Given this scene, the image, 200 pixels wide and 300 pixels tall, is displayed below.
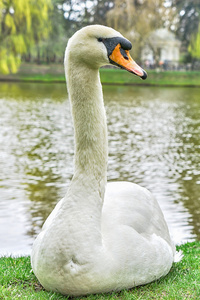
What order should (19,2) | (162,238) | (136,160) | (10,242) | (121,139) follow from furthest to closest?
(19,2) < (121,139) < (136,160) < (10,242) < (162,238)

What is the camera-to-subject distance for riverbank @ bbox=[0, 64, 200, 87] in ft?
130

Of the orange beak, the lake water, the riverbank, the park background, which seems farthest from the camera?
the riverbank

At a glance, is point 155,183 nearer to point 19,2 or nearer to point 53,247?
point 53,247

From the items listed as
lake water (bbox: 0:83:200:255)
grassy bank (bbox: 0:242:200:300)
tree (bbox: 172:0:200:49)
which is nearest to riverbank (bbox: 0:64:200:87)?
tree (bbox: 172:0:200:49)

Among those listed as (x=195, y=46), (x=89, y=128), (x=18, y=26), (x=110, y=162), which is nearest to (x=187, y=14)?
(x=195, y=46)

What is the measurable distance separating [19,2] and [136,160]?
12794 mm

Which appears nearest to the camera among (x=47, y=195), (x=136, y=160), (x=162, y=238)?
(x=162, y=238)

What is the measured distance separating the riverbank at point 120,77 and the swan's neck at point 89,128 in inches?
1390

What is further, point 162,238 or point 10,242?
point 10,242

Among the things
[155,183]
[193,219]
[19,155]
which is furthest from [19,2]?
[193,219]

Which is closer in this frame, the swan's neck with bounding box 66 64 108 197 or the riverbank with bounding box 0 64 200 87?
the swan's neck with bounding box 66 64 108 197

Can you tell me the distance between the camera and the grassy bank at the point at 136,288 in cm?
297

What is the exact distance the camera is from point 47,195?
282 inches

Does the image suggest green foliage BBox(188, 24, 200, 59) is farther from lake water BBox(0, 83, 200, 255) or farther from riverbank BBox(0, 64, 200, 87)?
lake water BBox(0, 83, 200, 255)
